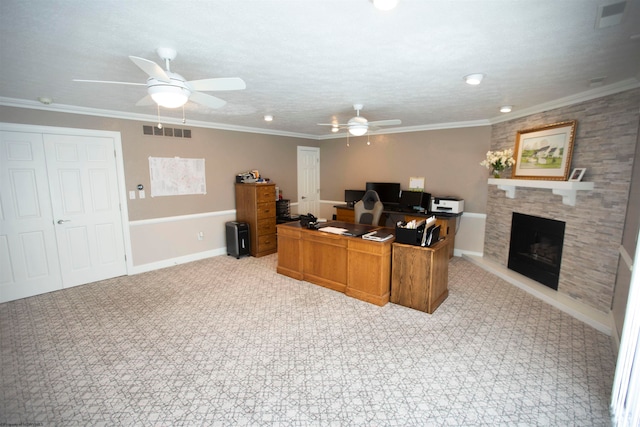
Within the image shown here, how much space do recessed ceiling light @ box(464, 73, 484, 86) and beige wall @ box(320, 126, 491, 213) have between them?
273cm

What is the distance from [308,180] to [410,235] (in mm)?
4199

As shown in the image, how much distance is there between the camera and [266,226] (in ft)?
18.5

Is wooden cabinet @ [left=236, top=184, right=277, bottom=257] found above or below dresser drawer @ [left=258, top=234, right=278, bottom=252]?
above

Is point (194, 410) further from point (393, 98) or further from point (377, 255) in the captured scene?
point (393, 98)

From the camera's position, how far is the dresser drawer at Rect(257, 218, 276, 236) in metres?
5.53

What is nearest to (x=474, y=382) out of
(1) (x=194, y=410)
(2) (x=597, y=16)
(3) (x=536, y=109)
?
(1) (x=194, y=410)

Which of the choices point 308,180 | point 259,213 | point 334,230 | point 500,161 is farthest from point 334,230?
point 308,180

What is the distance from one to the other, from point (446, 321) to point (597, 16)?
2.80 metres

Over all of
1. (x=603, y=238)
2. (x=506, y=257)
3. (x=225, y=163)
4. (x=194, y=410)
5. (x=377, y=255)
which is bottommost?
(x=194, y=410)

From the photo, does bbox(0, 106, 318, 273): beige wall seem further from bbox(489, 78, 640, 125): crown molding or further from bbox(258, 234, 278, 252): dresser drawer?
bbox(489, 78, 640, 125): crown molding

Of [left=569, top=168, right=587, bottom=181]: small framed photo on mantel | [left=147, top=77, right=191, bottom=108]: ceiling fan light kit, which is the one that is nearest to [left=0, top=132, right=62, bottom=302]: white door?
[left=147, top=77, right=191, bottom=108]: ceiling fan light kit

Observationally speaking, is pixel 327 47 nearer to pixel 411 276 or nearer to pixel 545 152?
pixel 411 276

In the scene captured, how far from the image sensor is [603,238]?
3.13 meters

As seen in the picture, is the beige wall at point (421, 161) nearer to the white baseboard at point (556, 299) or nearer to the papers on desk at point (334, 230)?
the white baseboard at point (556, 299)
